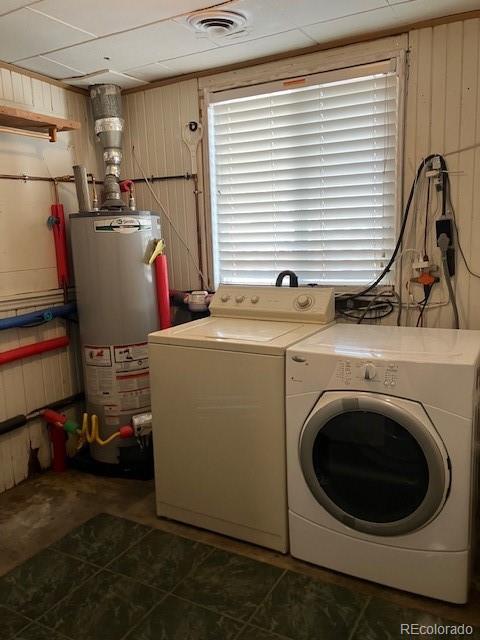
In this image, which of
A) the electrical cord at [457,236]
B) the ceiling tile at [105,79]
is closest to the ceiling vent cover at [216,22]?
the ceiling tile at [105,79]

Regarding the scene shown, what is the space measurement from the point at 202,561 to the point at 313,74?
240 centimetres

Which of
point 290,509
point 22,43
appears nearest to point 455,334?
point 290,509

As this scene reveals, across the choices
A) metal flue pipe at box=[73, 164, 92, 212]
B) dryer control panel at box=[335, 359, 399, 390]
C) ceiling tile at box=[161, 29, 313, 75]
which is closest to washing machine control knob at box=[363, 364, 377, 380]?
dryer control panel at box=[335, 359, 399, 390]

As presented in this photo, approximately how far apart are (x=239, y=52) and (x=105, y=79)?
2.77 ft

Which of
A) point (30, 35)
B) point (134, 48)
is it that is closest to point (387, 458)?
point (134, 48)

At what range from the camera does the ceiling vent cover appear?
2178mm

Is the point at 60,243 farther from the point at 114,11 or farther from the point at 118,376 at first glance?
the point at 114,11

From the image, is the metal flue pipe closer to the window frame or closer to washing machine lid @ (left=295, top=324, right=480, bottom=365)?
the window frame

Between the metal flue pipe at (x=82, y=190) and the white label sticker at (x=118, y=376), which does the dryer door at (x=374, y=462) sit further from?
the metal flue pipe at (x=82, y=190)

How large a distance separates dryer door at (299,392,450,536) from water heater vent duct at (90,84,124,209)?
1.85 m

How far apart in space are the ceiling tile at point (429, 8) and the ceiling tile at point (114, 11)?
801 millimetres

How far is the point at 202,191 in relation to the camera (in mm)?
3098

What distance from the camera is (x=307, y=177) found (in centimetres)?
279

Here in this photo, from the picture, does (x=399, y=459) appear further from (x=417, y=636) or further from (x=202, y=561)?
(x=202, y=561)
